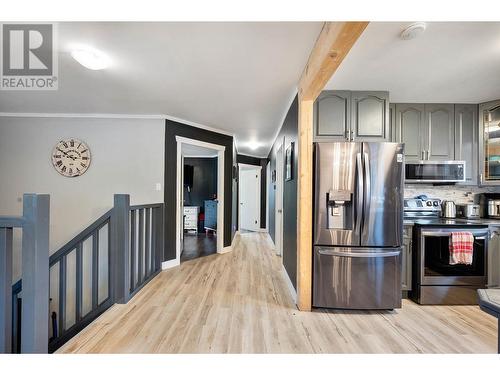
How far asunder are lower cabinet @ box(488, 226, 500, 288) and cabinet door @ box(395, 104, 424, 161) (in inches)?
→ 40.0

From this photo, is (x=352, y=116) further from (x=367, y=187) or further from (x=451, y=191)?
(x=451, y=191)

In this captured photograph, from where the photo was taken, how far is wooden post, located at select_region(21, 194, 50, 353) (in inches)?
47.2

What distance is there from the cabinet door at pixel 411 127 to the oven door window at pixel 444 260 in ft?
3.14

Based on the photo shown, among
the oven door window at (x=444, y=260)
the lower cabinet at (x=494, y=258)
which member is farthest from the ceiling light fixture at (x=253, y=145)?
the lower cabinet at (x=494, y=258)

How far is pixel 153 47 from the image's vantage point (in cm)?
183

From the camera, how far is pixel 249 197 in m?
7.19

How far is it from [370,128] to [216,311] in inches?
93.0

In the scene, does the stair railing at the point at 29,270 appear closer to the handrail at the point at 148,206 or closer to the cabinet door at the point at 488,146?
the handrail at the point at 148,206

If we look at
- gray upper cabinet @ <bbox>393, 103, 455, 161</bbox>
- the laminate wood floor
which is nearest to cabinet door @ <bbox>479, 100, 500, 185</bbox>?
gray upper cabinet @ <bbox>393, 103, 455, 161</bbox>

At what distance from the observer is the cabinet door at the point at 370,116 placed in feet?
7.93

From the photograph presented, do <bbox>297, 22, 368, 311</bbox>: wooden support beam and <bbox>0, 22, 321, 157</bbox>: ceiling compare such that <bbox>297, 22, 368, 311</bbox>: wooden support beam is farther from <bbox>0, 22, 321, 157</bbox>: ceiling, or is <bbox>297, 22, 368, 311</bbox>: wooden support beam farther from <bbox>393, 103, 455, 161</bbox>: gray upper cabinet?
<bbox>393, 103, 455, 161</bbox>: gray upper cabinet

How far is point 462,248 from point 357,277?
44.3 inches
